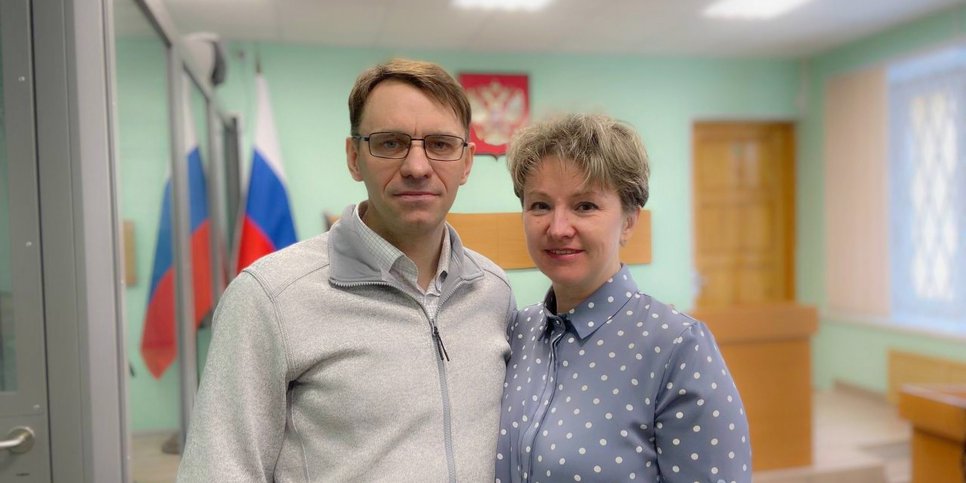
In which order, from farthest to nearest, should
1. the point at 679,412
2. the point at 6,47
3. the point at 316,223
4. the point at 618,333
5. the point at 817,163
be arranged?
1. the point at 817,163
2. the point at 316,223
3. the point at 6,47
4. the point at 618,333
5. the point at 679,412

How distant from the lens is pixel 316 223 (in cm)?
271

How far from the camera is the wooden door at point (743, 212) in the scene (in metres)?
4.89

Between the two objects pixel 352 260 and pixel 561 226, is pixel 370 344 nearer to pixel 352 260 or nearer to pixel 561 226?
pixel 352 260

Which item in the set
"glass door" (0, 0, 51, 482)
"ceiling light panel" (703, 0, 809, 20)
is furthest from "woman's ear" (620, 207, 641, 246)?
"ceiling light panel" (703, 0, 809, 20)

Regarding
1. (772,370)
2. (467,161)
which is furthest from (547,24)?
(467,161)

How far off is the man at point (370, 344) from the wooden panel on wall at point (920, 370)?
3997 millimetres

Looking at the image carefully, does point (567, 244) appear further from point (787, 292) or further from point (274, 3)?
point (787, 292)

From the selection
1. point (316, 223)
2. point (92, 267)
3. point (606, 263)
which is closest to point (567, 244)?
point (606, 263)

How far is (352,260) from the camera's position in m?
1.01

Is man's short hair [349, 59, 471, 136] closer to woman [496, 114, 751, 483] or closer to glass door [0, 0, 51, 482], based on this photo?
woman [496, 114, 751, 483]

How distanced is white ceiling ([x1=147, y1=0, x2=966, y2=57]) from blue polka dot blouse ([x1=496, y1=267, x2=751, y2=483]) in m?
2.88

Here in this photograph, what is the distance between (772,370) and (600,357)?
1.83 m

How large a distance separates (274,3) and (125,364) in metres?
2.56

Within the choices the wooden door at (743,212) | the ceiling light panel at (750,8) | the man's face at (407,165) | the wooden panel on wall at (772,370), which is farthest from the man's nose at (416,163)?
the wooden door at (743,212)
